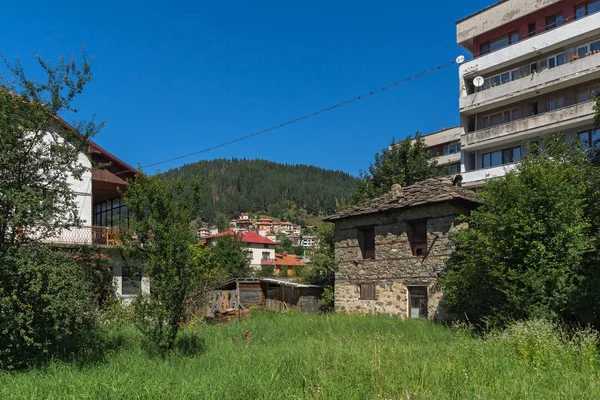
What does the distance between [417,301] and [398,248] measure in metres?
2.35

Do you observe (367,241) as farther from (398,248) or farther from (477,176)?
(477,176)

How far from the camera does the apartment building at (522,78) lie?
964 inches

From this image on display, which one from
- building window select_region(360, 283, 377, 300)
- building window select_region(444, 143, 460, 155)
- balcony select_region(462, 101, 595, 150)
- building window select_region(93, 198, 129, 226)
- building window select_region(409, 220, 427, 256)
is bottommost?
building window select_region(360, 283, 377, 300)

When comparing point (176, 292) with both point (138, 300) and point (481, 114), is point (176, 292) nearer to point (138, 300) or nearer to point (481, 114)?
point (138, 300)

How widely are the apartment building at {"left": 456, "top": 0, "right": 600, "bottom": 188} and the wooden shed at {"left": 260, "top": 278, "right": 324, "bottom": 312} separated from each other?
11.0 meters

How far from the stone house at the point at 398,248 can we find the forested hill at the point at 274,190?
128571 millimetres

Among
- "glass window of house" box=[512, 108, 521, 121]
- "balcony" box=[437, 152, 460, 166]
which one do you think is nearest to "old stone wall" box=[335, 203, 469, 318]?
"glass window of house" box=[512, 108, 521, 121]

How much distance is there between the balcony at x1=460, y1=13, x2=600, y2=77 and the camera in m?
24.1

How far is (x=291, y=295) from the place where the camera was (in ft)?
82.9

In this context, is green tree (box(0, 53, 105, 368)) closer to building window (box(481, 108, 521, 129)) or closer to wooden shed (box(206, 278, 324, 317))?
wooden shed (box(206, 278, 324, 317))

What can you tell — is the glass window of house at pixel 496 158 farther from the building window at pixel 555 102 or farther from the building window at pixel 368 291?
the building window at pixel 368 291

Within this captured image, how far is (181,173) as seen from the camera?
40.3 feet

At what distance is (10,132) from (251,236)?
240 feet

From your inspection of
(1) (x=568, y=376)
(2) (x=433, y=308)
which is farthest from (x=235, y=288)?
(1) (x=568, y=376)
